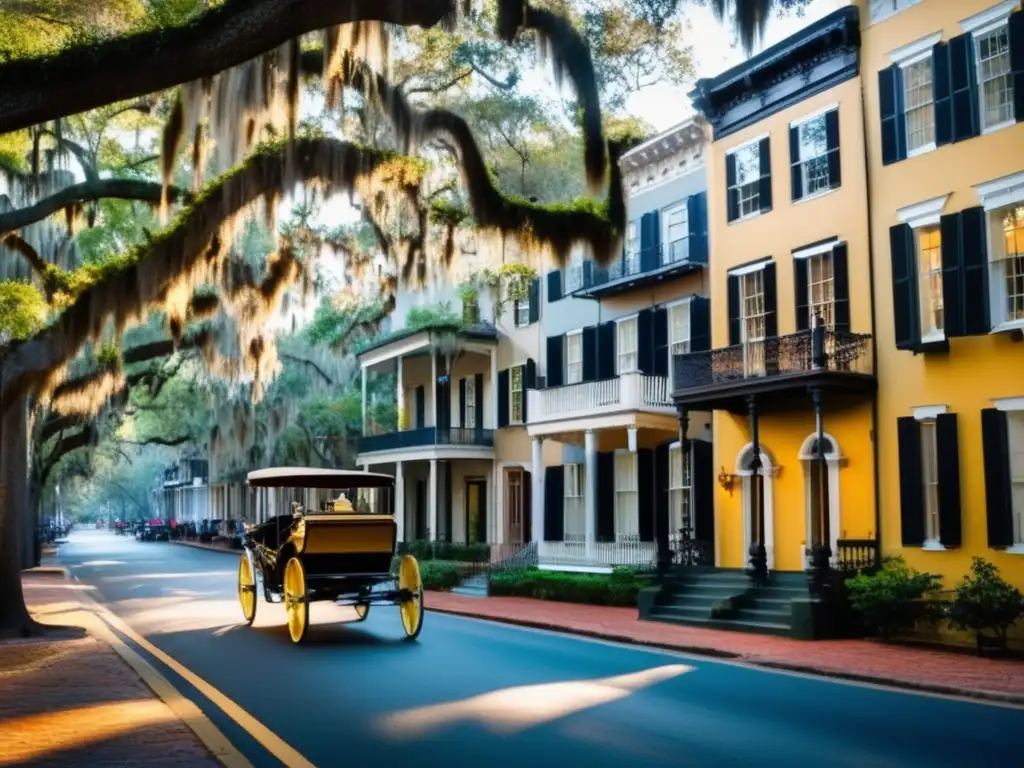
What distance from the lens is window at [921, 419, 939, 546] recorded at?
18719mm

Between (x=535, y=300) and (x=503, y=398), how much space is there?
359 cm

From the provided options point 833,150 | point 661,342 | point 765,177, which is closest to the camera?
point 833,150

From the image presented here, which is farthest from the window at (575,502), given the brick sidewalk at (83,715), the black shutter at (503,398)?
the brick sidewalk at (83,715)

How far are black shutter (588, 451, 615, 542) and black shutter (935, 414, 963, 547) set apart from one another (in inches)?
446

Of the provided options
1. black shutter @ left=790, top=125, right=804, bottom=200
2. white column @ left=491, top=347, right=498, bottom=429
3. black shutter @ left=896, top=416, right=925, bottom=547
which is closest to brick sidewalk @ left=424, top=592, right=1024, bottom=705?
black shutter @ left=896, top=416, right=925, bottom=547

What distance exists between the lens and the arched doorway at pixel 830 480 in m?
20.7

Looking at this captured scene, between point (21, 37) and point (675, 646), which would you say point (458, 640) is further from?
point (21, 37)

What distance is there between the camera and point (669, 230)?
26875 mm

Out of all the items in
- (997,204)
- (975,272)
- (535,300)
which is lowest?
(975,272)

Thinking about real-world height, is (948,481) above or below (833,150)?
below

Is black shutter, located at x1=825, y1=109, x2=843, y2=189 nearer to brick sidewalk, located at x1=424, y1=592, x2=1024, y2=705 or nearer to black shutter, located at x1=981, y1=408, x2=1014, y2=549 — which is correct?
black shutter, located at x1=981, y1=408, x2=1014, y2=549

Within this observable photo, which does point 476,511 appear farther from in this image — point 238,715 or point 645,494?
point 238,715

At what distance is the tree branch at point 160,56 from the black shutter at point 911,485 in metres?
13.2

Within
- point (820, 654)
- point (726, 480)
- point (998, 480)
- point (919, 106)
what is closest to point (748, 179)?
point (919, 106)
